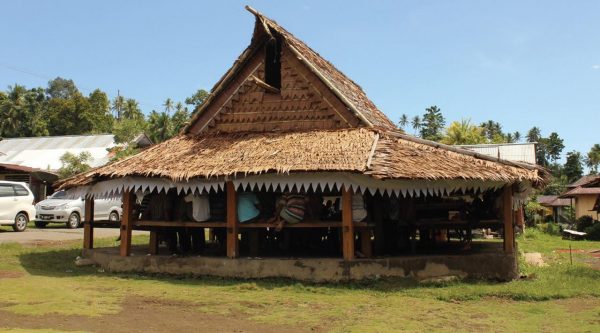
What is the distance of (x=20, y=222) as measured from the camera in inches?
758

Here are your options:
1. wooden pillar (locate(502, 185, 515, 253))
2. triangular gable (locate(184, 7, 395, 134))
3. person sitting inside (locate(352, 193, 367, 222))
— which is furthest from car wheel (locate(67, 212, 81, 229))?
wooden pillar (locate(502, 185, 515, 253))

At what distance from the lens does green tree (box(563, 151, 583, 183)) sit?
70875mm

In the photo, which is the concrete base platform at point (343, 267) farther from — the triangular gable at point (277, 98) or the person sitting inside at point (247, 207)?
the triangular gable at point (277, 98)

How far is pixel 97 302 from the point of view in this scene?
848cm

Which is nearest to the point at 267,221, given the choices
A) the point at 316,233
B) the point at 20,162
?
the point at 316,233

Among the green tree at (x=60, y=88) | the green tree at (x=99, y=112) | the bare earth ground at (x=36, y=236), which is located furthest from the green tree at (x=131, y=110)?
the bare earth ground at (x=36, y=236)

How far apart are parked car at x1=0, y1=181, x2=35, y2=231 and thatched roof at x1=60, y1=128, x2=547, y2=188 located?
23.7 feet

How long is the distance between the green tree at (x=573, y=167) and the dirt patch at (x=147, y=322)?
71563mm

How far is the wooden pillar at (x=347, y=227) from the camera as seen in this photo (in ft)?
34.1

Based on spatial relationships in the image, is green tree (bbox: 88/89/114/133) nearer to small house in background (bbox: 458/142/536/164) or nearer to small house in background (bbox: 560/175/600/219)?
small house in background (bbox: 458/142/536/164)

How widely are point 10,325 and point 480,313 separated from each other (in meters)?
6.32

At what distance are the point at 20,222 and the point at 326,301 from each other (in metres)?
14.6

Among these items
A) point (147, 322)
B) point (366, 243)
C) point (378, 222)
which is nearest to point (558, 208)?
point (378, 222)

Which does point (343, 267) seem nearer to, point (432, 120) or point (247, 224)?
point (247, 224)
